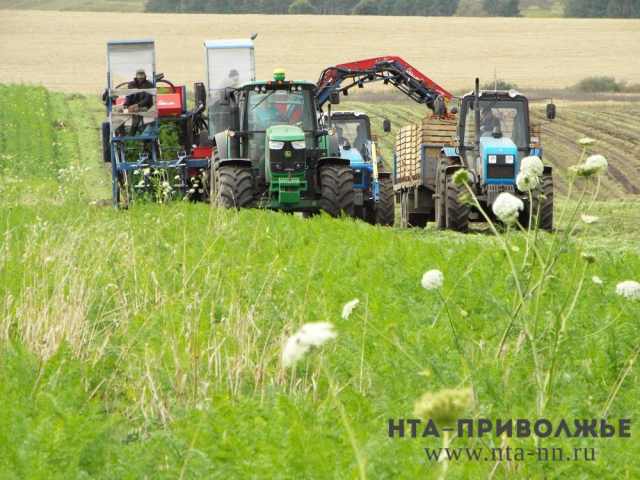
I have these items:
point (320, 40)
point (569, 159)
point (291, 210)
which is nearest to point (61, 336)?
point (291, 210)

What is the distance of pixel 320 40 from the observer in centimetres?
6044

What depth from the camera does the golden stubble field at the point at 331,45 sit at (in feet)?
162

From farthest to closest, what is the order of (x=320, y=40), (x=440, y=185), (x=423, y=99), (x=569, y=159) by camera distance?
(x=320, y=40), (x=569, y=159), (x=423, y=99), (x=440, y=185)

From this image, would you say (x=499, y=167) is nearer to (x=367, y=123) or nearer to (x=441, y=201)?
(x=441, y=201)

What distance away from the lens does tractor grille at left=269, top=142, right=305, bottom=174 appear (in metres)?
13.1

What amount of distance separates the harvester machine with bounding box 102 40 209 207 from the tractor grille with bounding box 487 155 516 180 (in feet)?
15.0

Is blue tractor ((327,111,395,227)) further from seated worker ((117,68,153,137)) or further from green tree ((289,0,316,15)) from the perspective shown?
green tree ((289,0,316,15))

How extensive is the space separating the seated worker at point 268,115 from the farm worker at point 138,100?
3.31 meters

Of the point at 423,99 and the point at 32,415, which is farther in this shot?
the point at 423,99

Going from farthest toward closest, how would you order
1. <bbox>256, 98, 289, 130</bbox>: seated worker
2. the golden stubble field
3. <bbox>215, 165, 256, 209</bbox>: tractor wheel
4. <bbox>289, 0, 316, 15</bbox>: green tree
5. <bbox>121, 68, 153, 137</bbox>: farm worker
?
<bbox>289, 0, 316, 15</bbox>: green tree < the golden stubble field < <bbox>121, 68, 153, 137</bbox>: farm worker < <bbox>256, 98, 289, 130</bbox>: seated worker < <bbox>215, 165, 256, 209</bbox>: tractor wheel

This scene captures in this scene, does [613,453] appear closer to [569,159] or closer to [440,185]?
[440,185]

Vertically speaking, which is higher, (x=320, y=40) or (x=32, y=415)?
(x=320, y=40)

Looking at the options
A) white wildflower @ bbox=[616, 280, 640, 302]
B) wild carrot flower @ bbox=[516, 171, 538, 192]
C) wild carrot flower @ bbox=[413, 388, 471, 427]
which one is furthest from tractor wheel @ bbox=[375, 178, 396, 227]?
wild carrot flower @ bbox=[413, 388, 471, 427]

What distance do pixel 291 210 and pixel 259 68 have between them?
39511 mm
